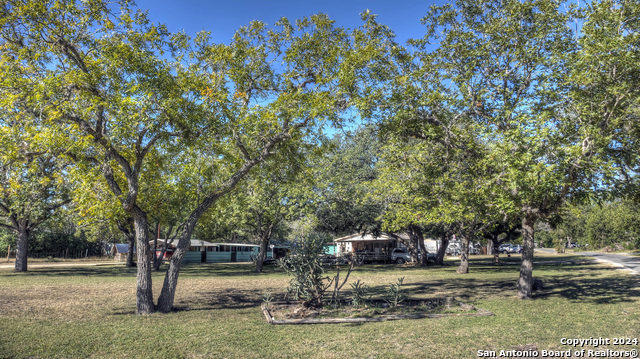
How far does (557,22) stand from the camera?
10.8m

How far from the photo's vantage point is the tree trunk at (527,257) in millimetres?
12086

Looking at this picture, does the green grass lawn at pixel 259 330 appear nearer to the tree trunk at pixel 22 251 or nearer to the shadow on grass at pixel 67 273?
the shadow on grass at pixel 67 273

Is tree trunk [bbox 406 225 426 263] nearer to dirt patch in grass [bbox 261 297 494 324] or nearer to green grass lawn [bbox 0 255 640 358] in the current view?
green grass lawn [bbox 0 255 640 358]

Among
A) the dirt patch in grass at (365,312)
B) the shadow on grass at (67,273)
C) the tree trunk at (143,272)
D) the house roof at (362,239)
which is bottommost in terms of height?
the shadow on grass at (67,273)

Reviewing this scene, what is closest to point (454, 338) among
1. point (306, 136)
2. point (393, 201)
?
point (306, 136)

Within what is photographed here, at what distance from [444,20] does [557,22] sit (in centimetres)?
315

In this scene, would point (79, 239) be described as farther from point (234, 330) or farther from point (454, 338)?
point (454, 338)

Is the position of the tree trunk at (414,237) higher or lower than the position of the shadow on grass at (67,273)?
higher

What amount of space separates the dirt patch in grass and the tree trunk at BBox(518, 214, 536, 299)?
2973 millimetres

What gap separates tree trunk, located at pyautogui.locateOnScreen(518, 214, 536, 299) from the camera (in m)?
12.1

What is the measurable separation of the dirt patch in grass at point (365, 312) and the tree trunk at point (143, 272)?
3001 millimetres

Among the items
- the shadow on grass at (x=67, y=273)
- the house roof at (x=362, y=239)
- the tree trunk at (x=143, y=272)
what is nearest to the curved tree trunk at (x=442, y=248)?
the house roof at (x=362, y=239)

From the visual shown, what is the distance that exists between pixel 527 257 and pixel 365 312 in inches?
238

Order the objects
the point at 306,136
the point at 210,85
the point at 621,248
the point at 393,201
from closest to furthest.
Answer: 1. the point at 210,85
2. the point at 306,136
3. the point at 393,201
4. the point at 621,248
